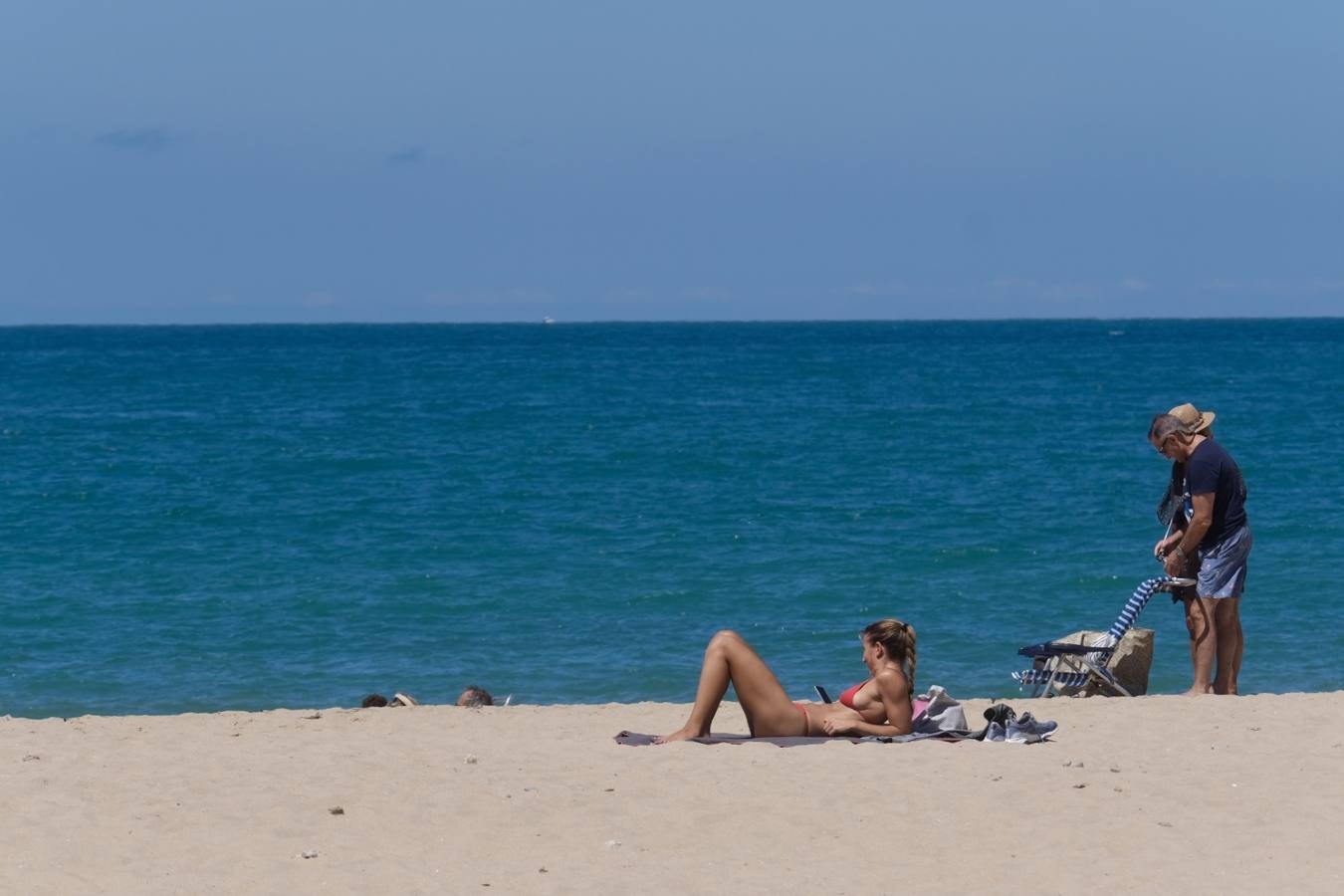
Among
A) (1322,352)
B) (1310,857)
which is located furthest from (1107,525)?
(1322,352)

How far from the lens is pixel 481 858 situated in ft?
20.5

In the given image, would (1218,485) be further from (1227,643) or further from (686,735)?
(686,735)

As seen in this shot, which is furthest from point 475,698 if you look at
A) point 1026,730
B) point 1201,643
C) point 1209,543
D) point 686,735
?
point 1209,543

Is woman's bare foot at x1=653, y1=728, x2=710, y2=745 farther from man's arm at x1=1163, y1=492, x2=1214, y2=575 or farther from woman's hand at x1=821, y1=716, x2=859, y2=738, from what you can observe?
man's arm at x1=1163, y1=492, x2=1214, y2=575

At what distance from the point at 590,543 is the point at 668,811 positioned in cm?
1227

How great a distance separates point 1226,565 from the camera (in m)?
9.46

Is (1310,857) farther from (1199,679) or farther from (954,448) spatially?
(954,448)

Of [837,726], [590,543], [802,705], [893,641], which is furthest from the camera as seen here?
[590,543]

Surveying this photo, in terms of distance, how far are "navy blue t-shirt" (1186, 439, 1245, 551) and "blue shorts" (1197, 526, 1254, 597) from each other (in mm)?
43

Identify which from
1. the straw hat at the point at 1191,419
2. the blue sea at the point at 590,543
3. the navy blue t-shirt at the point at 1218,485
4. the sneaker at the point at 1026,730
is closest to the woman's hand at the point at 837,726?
the sneaker at the point at 1026,730

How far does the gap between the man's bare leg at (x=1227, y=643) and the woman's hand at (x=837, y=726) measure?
262cm

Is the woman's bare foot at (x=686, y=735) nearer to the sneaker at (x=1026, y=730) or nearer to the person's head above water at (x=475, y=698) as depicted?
the sneaker at (x=1026, y=730)

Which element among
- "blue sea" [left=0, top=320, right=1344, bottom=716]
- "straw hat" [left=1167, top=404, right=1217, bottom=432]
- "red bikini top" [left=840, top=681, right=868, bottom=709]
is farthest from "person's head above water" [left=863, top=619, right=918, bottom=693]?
"blue sea" [left=0, top=320, right=1344, bottom=716]

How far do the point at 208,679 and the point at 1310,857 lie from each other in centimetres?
868
